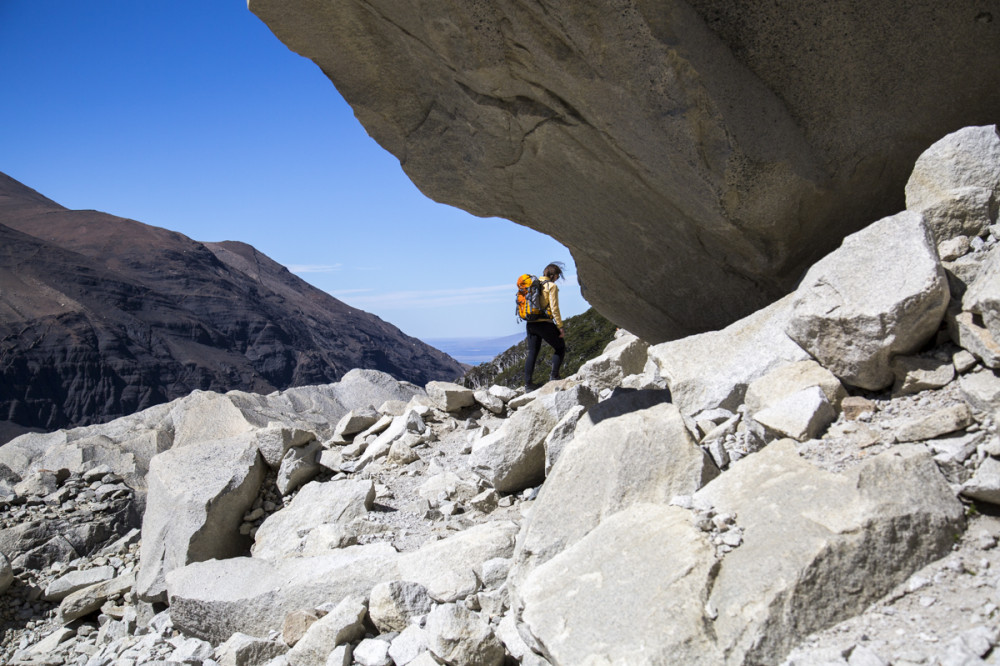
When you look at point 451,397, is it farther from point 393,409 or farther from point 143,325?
point 143,325

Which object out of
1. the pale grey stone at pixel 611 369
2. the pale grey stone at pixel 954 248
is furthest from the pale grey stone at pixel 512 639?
the pale grey stone at pixel 611 369

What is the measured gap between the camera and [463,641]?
352 cm

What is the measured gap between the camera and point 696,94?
462 centimetres

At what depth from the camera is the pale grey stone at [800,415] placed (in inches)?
137

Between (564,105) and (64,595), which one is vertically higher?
(564,105)

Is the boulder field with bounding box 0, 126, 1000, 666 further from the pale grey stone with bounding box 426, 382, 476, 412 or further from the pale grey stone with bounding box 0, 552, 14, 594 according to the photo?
the pale grey stone with bounding box 426, 382, 476, 412

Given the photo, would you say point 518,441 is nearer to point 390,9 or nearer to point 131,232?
point 390,9

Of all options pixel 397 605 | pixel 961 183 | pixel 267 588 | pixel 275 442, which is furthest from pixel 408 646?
pixel 961 183

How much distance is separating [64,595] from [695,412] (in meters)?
6.91

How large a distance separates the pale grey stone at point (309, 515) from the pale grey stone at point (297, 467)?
0.47m

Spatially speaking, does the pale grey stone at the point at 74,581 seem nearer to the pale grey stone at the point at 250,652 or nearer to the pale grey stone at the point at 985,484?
the pale grey stone at the point at 250,652

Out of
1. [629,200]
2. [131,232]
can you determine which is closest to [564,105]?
[629,200]

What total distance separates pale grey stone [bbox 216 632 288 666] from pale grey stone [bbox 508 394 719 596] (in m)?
1.85

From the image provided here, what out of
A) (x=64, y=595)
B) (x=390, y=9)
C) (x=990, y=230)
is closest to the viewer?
(x=990, y=230)
